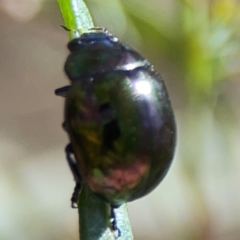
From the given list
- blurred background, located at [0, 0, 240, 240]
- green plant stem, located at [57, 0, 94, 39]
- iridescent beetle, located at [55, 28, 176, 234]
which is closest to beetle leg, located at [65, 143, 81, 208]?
iridescent beetle, located at [55, 28, 176, 234]

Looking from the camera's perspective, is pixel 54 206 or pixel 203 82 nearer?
pixel 203 82

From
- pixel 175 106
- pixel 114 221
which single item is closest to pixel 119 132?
pixel 114 221

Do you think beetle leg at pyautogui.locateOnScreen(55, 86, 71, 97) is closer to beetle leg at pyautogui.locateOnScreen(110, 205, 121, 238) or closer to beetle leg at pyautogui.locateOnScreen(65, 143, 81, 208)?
beetle leg at pyautogui.locateOnScreen(65, 143, 81, 208)

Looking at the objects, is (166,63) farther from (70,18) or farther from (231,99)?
(70,18)

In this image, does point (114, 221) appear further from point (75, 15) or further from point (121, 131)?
point (75, 15)

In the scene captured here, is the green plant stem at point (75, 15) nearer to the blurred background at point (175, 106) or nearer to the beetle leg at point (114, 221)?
the beetle leg at point (114, 221)

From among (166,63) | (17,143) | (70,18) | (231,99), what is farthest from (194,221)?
(70,18)
